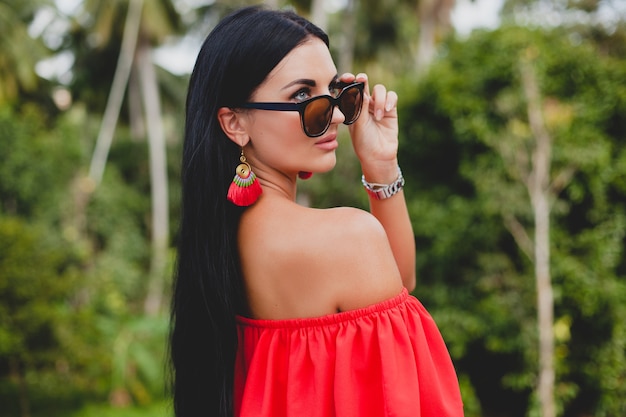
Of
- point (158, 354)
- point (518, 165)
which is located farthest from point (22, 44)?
point (518, 165)

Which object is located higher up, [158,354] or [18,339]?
[18,339]

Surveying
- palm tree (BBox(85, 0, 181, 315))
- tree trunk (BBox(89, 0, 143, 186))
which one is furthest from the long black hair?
tree trunk (BBox(89, 0, 143, 186))

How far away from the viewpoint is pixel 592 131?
21.0 feet

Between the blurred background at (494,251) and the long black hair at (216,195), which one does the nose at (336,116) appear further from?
the blurred background at (494,251)

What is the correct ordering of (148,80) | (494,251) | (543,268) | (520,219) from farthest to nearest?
(148,80), (494,251), (520,219), (543,268)

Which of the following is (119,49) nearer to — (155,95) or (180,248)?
(155,95)

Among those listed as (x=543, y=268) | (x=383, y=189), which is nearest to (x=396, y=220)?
(x=383, y=189)

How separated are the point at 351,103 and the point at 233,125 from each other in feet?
0.92

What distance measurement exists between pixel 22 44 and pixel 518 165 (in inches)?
614

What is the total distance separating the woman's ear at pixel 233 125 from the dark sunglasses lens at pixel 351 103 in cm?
23

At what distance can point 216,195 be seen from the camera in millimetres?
1330

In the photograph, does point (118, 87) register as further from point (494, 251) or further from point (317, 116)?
point (317, 116)

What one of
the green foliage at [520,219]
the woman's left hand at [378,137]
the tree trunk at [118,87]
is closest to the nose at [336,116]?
the woman's left hand at [378,137]

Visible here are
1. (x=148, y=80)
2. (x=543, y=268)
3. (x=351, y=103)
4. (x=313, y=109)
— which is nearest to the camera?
(x=313, y=109)
